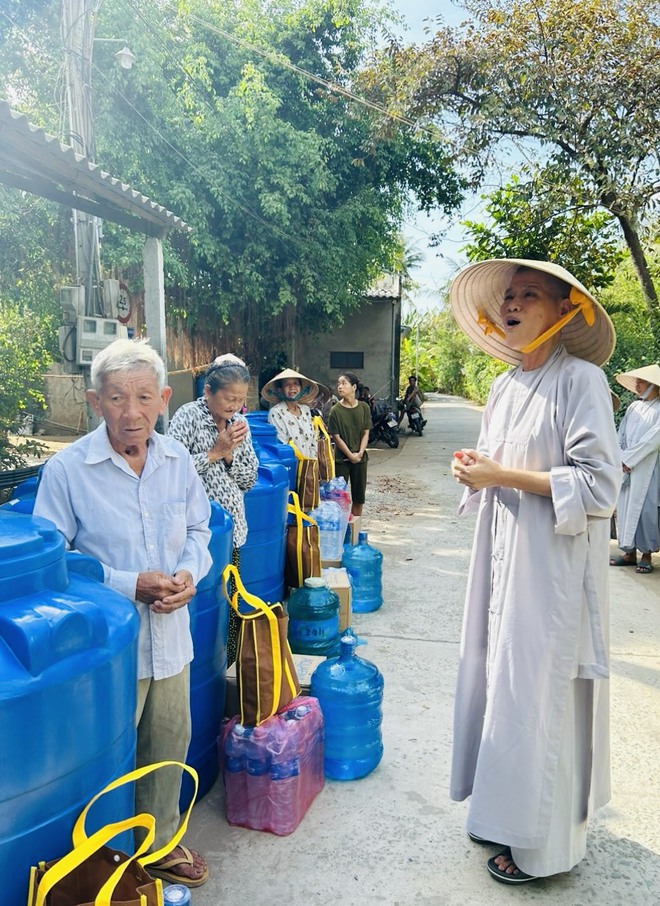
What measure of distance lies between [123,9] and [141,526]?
9338mm

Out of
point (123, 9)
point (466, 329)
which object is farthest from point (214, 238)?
point (466, 329)

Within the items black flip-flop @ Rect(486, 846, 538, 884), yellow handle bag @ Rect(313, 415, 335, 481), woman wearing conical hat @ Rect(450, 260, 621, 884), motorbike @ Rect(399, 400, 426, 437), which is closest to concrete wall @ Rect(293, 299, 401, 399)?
Answer: motorbike @ Rect(399, 400, 426, 437)

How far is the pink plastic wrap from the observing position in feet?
7.98

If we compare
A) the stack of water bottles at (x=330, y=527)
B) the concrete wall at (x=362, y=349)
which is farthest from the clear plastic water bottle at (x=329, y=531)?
the concrete wall at (x=362, y=349)

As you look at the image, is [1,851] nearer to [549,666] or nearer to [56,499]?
[56,499]

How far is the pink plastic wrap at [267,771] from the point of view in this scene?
2432 millimetres

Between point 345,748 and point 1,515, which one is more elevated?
point 1,515

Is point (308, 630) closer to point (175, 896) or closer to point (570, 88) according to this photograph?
point (175, 896)

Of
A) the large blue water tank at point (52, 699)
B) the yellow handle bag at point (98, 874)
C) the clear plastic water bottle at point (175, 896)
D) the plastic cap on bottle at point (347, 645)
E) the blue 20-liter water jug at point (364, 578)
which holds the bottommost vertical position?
the blue 20-liter water jug at point (364, 578)

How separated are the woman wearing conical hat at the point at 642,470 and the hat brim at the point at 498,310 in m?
3.49

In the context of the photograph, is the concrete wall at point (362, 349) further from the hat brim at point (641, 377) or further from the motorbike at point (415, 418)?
the hat brim at point (641, 377)

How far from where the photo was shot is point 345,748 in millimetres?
2803

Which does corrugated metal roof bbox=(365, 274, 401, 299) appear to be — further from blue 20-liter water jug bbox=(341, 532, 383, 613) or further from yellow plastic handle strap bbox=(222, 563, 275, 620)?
yellow plastic handle strap bbox=(222, 563, 275, 620)

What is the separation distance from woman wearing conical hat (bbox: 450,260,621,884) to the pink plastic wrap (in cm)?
65
